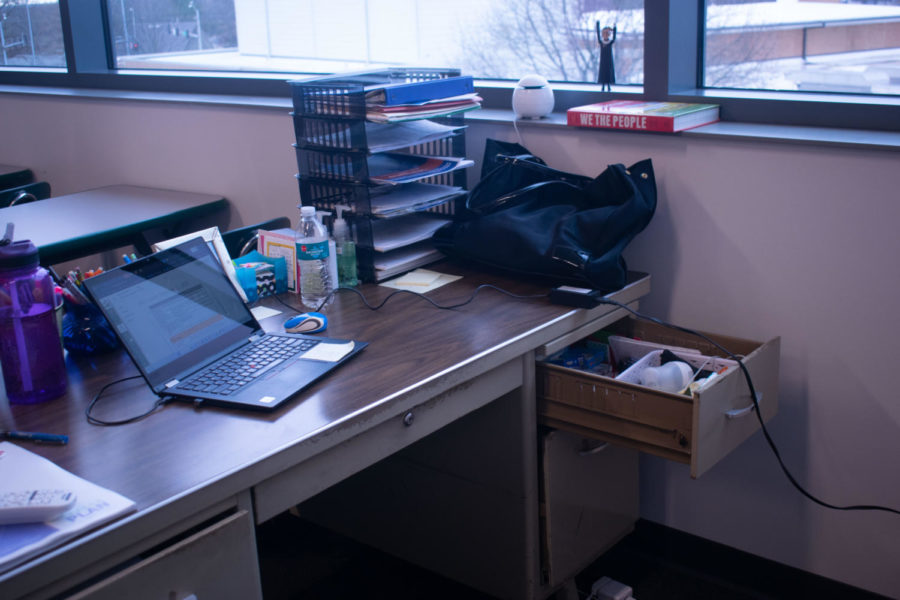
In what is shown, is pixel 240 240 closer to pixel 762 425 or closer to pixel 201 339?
pixel 201 339

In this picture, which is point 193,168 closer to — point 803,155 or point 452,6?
point 452,6

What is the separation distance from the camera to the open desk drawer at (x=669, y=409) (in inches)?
64.1

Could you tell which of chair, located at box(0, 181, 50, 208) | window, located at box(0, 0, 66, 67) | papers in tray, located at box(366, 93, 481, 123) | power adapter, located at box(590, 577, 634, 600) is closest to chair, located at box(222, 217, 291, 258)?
papers in tray, located at box(366, 93, 481, 123)

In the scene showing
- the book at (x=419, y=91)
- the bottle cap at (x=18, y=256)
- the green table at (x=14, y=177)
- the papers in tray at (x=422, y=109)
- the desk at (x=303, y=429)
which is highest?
the book at (x=419, y=91)

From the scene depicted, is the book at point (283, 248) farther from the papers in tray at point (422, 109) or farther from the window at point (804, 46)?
the window at point (804, 46)

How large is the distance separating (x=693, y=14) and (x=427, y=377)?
1.28 meters

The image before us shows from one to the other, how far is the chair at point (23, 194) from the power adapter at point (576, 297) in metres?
2.19

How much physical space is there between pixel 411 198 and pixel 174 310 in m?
0.75

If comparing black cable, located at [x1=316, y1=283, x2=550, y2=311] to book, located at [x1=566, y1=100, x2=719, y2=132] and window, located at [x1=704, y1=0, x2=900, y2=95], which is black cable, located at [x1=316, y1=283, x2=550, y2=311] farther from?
window, located at [x1=704, y1=0, x2=900, y2=95]

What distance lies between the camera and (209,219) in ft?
10.1

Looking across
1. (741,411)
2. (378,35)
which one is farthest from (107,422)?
(378,35)

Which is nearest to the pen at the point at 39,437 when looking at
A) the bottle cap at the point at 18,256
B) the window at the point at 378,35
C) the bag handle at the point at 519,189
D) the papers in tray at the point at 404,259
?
the bottle cap at the point at 18,256

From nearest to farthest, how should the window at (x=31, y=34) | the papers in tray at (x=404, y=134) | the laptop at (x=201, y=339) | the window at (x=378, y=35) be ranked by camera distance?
the laptop at (x=201, y=339) < the papers in tray at (x=404, y=134) < the window at (x=378, y=35) < the window at (x=31, y=34)

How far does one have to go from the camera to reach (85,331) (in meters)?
1.64
